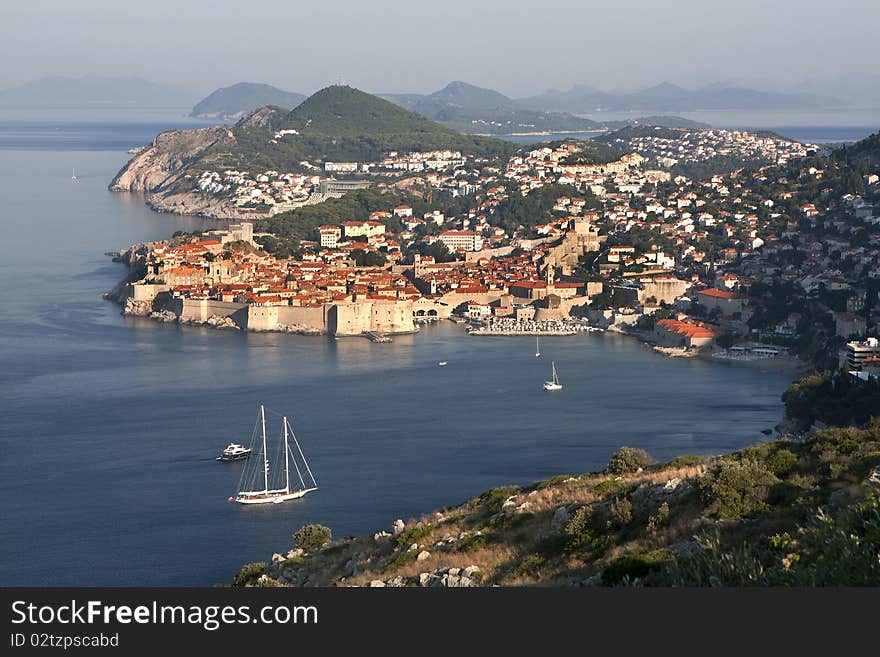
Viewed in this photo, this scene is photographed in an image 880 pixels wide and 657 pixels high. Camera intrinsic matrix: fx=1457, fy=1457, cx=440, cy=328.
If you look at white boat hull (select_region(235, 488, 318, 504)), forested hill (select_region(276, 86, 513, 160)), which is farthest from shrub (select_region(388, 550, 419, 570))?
forested hill (select_region(276, 86, 513, 160))

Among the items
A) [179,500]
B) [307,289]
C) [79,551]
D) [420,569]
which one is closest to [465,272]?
[307,289]

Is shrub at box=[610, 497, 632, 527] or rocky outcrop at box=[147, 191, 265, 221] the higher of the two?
shrub at box=[610, 497, 632, 527]

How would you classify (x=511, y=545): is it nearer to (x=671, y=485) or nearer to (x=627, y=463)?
(x=671, y=485)

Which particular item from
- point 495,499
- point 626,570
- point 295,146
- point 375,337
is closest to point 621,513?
point 626,570

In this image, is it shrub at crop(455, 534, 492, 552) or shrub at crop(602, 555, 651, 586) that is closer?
shrub at crop(602, 555, 651, 586)

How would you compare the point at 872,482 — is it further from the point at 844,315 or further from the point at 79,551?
the point at 844,315

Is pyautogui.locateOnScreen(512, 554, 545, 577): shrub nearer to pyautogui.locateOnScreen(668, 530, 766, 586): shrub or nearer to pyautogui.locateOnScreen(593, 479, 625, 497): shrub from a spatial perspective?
pyautogui.locateOnScreen(593, 479, 625, 497): shrub

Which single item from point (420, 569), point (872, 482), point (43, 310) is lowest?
point (43, 310)
